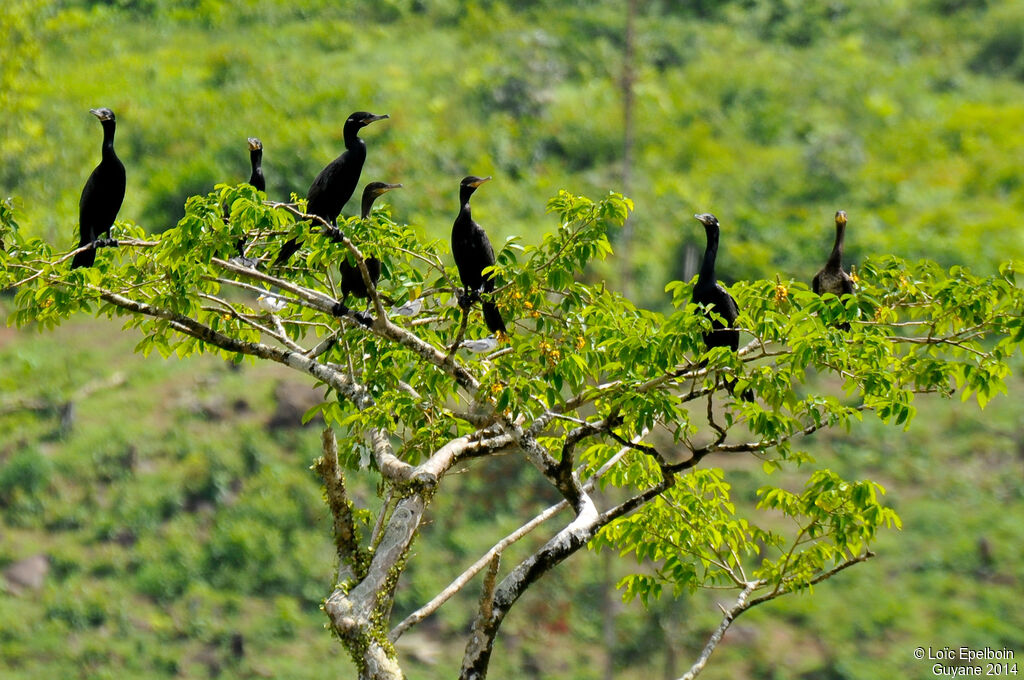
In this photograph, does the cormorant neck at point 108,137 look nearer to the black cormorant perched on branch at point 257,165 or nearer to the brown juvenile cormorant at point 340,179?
the black cormorant perched on branch at point 257,165

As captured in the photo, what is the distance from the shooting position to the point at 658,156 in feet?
72.0

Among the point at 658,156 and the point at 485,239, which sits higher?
the point at 485,239

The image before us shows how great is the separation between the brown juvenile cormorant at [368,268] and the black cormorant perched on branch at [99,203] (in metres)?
1.23

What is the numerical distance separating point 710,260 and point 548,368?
1.64m

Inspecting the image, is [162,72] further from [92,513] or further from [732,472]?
[732,472]

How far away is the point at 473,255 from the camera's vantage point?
6.13 metres

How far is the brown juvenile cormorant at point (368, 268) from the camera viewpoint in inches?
254

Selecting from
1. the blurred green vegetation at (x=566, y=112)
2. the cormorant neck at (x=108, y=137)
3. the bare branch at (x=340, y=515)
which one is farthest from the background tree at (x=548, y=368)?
the blurred green vegetation at (x=566, y=112)

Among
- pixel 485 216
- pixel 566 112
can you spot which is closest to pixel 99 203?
pixel 485 216

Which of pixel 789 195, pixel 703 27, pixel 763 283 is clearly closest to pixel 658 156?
pixel 789 195

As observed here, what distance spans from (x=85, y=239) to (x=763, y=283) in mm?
3408

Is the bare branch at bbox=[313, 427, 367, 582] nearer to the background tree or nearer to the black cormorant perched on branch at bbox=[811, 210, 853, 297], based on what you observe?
the background tree

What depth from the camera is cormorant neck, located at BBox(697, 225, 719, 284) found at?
668 cm

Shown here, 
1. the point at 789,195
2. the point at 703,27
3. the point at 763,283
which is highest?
the point at 763,283
